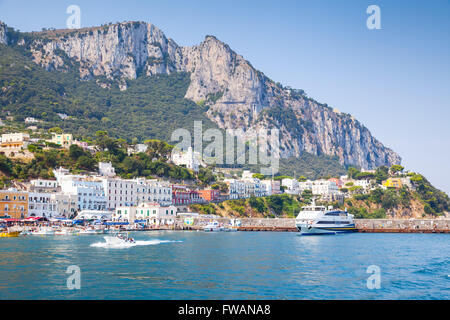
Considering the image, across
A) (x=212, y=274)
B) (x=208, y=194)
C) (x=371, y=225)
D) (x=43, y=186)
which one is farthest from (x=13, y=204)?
(x=371, y=225)

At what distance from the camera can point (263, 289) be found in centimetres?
3475

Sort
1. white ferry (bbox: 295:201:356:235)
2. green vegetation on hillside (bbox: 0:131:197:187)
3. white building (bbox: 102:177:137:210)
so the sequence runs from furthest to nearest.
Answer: white building (bbox: 102:177:137:210) → green vegetation on hillside (bbox: 0:131:197:187) → white ferry (bbox: 295:201:356:235)

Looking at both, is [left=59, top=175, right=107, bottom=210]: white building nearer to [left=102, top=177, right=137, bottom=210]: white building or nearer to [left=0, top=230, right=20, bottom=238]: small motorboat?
[left=102, top=177, right=137, bottom=210]: white building

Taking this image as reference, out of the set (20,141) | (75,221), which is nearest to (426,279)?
(75,221)

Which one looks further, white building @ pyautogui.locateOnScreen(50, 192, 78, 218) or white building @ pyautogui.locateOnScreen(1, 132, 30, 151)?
white building @ pyautogui.locateOnScreen(1, 132, 30, 151)

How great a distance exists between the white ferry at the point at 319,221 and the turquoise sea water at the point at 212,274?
43.9m

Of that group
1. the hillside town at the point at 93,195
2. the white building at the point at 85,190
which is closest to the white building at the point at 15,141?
the hillside town at the point at 93,195

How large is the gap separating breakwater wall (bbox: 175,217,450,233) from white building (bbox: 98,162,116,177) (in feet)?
90.2

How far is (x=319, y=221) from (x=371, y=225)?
Answer: 37.9 meters

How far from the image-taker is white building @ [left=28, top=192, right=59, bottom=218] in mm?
106500

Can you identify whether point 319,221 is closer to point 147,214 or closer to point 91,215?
point 147,214

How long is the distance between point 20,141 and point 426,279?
126 m

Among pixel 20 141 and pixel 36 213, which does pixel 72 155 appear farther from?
pixel 36 213

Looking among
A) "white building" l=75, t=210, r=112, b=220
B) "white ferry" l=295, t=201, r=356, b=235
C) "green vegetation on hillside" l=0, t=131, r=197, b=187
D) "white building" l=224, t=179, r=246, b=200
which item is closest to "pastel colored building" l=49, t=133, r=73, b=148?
"green vegetation on hillside" l=0, t=131, r=197, b=187
